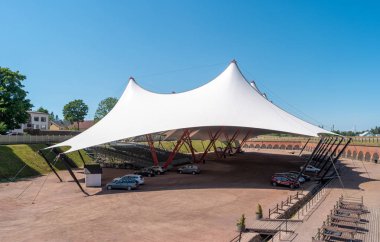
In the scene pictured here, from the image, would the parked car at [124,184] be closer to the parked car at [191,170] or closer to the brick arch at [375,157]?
the parked car at [191,170]

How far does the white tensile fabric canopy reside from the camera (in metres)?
29.2

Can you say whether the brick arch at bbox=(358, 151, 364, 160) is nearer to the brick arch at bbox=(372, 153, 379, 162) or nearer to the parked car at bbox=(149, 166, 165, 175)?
the brick arch at bbox=(372, 153, 379, 162)

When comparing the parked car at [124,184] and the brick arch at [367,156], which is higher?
the brick arch at [367,156]

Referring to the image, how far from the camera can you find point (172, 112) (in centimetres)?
3431

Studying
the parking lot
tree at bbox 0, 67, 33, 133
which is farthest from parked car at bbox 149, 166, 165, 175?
tree at bbox 0, 67, 33, 133

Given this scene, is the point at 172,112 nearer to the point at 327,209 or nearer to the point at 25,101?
the point at 327,209

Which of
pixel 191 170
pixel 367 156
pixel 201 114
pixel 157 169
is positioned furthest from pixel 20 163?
pixel 367 156

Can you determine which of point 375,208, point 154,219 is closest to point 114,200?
point 154,219

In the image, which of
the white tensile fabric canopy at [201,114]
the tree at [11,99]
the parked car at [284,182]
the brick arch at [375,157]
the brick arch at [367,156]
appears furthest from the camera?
the brick arch at [367,156]

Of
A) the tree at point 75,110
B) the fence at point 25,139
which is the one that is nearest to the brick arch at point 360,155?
the fence at point 25,139

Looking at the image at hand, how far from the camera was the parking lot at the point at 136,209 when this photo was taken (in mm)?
15430

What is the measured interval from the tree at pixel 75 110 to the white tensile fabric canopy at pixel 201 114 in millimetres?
80139

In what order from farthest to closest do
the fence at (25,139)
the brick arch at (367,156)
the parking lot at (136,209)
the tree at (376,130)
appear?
the tree at (376,130) < the brick arch at (367,156) < the fence at (25,139) < the parking lot at (136,209)

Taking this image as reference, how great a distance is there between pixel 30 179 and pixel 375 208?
31.1 metres
